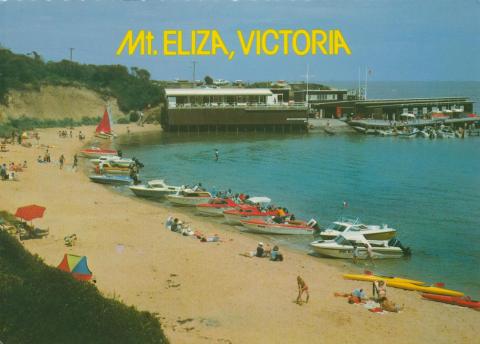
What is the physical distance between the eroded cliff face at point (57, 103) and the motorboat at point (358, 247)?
74.5m

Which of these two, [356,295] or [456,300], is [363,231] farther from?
[356,295]

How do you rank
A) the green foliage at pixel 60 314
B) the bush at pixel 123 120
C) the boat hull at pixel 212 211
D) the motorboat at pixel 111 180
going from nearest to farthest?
the green foliage at pixel 60 314 → the boat hull at pixel 212 211 → the motorboat at pixel 111 180 → the bush at pixel 123 120

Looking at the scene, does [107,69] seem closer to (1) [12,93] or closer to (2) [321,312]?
(1) [12,93]

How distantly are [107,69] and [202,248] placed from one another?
382 ft

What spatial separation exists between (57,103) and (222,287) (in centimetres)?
9548

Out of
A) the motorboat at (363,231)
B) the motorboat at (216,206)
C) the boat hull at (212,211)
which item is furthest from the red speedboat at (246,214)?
the motorboat at (363,231)

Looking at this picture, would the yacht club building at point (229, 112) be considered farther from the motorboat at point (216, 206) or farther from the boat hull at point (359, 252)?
the boat hull at point (359, 252)

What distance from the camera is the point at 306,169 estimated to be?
61500 mm

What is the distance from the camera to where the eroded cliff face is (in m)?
102

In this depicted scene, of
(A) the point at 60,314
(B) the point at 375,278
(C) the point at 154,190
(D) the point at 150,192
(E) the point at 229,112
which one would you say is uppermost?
(E) the point at 229,112

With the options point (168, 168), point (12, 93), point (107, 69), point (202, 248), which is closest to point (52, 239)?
point (202, 248)

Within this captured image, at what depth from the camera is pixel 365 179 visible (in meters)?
56.2

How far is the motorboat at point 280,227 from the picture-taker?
3434 cm

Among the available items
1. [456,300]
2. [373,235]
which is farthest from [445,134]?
[456,300]
